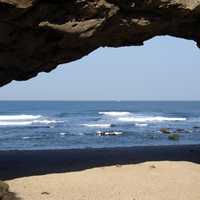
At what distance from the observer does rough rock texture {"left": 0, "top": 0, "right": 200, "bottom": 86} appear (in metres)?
15.6

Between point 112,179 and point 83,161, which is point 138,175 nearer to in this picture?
point 112,179

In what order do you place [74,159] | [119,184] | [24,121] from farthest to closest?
[24,121]
[74,159]
[119,184]

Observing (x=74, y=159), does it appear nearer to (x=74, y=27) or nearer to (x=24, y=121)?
(x=74, y=27)

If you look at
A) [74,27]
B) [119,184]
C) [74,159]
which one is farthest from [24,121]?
[74,27]

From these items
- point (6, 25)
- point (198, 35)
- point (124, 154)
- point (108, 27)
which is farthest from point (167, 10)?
point (124, 154)

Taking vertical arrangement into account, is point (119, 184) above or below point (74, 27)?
below

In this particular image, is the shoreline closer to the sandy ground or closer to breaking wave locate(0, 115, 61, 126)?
the sandy ground

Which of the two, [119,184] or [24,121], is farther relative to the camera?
[24,121]

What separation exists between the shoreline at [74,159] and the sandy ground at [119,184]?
1.09m

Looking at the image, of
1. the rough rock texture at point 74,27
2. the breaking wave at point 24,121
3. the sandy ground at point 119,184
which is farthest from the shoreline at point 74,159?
the breaking wave at point 24,121

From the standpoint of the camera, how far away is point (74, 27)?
643 inches

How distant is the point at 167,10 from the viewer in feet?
57.3

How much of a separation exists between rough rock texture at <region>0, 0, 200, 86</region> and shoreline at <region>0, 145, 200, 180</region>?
3.36 metres

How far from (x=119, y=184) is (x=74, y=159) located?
19.0 ft
